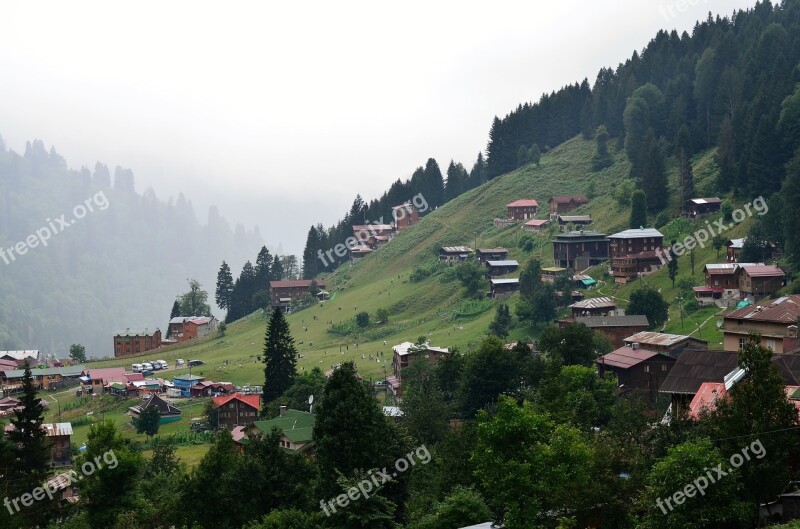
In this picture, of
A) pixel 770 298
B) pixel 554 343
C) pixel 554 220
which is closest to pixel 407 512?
→ pixel 554 343

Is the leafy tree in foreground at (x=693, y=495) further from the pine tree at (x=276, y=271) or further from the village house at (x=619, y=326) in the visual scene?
the pine tree at (x=276, y=271)

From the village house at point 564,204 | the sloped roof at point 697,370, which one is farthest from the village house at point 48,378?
the sloped roof at point 697,370

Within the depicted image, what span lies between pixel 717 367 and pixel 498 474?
21.3 m

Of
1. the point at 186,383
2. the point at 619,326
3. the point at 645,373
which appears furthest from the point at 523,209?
the point at 645,373

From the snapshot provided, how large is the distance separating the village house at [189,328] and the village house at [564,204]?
54.4 metres

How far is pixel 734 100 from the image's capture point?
4609 inches

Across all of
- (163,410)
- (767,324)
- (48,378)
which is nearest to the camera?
(767,324)

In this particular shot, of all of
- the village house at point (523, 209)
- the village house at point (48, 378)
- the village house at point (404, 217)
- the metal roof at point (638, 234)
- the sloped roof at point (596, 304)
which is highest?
the village house at point (404, 217)

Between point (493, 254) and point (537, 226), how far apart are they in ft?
37.2

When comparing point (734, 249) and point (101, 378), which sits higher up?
point (734, 249)

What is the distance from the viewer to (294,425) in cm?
5400

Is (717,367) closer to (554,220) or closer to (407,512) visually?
(407,512)

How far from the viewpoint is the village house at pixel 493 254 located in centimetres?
11712

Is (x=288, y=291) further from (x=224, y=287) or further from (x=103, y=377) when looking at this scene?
(x=103, y=377)
